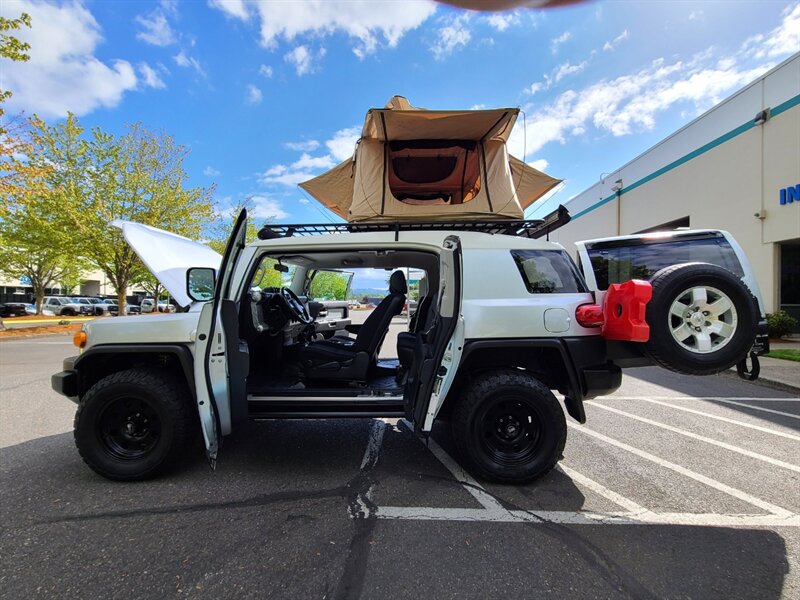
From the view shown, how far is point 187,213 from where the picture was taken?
17188 millimetres

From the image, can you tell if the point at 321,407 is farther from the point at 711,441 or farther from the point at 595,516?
the point at 711,441

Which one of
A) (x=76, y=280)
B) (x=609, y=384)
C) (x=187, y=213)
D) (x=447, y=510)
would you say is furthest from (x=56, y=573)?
(x=76, y=280)

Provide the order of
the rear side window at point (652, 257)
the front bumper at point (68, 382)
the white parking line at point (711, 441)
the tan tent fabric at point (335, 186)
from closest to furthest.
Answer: the front bumper at point (68, 382) < the white parking line at point (711, 441) < the rear side window at point (652, 257) < the tan tent fabric at point (335, 186)

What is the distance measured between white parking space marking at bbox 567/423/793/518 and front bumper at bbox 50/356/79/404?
15.6 ft

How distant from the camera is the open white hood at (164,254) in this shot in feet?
10.5

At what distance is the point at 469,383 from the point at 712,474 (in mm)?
2180

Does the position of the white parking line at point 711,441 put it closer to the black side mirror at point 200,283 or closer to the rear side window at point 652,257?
the rear side window at point 652,257

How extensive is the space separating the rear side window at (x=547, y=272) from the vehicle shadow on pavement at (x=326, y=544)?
1.52 meters

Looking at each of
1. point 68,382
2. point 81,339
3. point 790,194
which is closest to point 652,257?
point 81,339

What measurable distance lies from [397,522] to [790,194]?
15196 mm

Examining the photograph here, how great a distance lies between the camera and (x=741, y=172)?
12766 millimetres

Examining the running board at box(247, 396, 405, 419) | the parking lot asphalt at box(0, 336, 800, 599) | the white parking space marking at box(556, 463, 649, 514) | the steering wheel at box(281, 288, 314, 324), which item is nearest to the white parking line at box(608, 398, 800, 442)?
the parking lot asphalt at box(0, 336, 800, 599)

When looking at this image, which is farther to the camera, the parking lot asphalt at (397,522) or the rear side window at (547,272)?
the rear side window at (547,272)

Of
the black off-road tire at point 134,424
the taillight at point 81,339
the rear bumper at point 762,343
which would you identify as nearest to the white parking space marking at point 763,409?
the rear bumper at point 762,343
